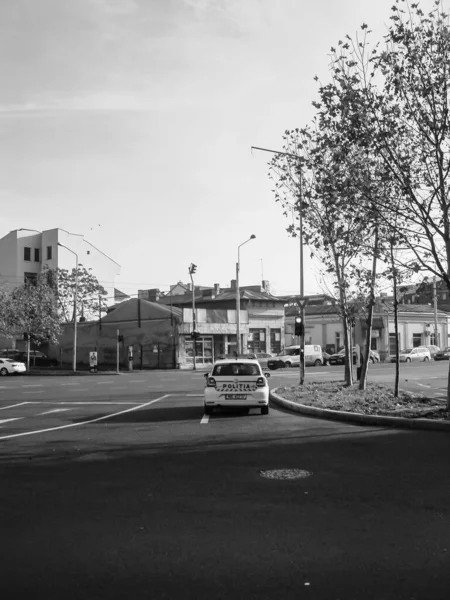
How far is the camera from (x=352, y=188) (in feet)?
51.6

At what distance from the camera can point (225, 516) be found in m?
6.41

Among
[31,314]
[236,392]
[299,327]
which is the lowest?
[236,392]

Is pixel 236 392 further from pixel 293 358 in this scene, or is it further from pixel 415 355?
pixel 415 355

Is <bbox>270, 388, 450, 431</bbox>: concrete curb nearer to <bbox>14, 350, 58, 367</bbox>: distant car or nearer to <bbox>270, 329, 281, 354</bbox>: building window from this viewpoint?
<bbox>14, 350, 58, 367</bbox>: distant car

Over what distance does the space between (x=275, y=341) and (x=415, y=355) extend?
15.4 metres

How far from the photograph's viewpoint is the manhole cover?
8.27 metres

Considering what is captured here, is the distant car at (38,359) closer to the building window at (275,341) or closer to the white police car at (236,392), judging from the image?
the building window at (275,341)

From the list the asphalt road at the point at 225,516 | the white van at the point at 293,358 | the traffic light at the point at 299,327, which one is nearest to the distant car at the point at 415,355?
the white van at the point at 293,358

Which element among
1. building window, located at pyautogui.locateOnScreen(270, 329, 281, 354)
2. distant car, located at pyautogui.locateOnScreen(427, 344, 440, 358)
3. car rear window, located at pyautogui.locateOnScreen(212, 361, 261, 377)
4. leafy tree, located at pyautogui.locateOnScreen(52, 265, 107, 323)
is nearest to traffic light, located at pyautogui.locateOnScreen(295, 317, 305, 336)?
car rear window, located at pyautogui.locateOnScreen(212, 361, 261, 377)

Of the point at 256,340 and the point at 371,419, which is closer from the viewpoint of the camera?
the point at 371,419

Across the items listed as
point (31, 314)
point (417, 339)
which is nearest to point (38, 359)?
point (31, 314)

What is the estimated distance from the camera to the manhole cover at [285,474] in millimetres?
8266

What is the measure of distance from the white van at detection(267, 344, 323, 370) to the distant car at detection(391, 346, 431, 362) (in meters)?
10.6

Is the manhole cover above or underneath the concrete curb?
underneath
